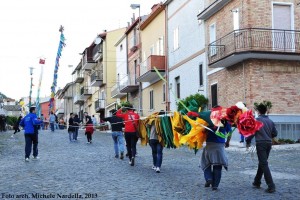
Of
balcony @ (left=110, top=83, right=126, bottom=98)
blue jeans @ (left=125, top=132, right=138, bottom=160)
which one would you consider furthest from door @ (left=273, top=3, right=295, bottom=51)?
balcony @ (left=110, top=83, right=126, bottom=98)

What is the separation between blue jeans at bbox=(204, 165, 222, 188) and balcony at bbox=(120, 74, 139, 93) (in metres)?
33.2

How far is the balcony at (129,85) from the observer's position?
43875mm

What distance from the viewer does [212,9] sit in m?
27.1

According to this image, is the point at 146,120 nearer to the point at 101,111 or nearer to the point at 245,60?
the point at 245,60

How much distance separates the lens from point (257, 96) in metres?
24.0

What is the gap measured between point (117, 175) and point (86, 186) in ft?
6.59

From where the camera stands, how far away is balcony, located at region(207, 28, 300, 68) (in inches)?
923

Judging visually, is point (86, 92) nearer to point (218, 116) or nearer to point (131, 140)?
point (131, 140)

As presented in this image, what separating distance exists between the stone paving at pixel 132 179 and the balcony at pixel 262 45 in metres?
6.84

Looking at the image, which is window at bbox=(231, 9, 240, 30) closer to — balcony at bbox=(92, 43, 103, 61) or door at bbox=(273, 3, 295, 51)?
door at bbox=(273, 3, 295, 51)

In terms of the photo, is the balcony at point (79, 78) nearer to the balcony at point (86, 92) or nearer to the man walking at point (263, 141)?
the balcony at point (86, 92)

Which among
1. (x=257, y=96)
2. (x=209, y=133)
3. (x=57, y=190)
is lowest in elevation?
(x=57, y=190)

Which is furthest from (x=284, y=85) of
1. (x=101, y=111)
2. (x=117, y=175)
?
(x=101, y=111)

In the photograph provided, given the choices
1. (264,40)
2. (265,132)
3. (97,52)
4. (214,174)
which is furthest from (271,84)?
(97,52)
